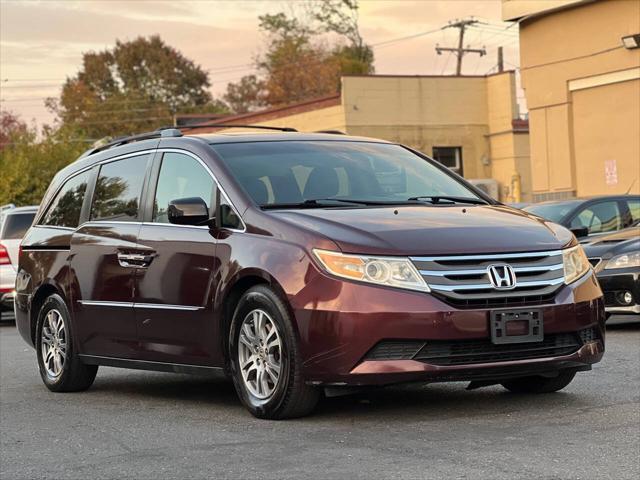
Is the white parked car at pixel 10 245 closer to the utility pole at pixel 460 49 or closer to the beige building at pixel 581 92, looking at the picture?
the beige building at pixel 581 92

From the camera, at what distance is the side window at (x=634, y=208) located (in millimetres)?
16469

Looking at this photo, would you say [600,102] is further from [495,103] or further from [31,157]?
[31,157]

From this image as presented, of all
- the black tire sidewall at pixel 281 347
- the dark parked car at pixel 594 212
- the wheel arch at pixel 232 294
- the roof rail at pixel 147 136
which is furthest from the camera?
the dark parked car at pixel 594 212

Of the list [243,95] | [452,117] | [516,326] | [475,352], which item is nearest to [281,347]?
[475,352]

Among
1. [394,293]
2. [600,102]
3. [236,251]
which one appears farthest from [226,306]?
[600,102]

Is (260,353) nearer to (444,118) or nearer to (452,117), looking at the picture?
(444,118)

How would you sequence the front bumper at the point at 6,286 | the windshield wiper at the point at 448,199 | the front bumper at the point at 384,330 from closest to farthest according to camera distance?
1. the front bumper at the point at 384,330
2. the windshield wiper at the point at 448,199
3. the front bumper at the point at 6,286

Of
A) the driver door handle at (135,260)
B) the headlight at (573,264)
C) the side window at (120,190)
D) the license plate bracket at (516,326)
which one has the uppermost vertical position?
the side window at (120,190)

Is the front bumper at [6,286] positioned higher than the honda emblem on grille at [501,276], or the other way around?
the honda emblem on grille at [501,276]

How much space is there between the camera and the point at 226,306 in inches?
305

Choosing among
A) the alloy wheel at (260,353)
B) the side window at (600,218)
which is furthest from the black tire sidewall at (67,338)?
the side window at (600,218)

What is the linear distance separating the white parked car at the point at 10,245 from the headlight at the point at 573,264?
1314 cm

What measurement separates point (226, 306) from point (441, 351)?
1.40 meters

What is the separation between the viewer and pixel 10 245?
65.9 feet
